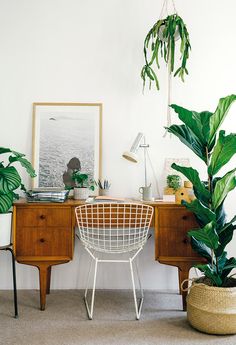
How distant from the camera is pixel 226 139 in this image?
205 cm

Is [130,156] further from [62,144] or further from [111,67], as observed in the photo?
[111,67]

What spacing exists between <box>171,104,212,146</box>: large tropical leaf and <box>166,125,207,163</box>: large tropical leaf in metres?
0.02

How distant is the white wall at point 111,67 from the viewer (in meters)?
2.96

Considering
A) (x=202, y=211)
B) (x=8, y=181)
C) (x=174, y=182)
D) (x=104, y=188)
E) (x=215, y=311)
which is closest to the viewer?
(x=215, y=311)

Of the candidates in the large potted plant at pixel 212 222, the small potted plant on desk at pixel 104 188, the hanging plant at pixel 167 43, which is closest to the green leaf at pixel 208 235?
the large potted plant at pixel 212 222

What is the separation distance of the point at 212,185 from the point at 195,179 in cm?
15

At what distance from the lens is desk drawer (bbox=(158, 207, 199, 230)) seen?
2465 mm

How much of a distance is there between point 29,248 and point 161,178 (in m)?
1.27

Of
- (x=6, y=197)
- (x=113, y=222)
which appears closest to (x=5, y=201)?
(x=6, y=197)

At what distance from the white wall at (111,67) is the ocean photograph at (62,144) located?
0.43ft

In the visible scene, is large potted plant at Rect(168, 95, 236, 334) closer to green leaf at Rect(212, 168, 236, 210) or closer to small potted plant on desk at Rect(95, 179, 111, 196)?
green leaf at Rect(212, 168, 236, 210)

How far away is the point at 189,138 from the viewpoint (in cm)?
220

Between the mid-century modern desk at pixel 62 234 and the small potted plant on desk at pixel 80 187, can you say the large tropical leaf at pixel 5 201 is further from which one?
the small potted plant on desk at pixel 80 187

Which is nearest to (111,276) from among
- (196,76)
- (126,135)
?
(126,135)
